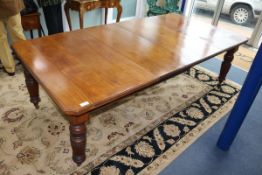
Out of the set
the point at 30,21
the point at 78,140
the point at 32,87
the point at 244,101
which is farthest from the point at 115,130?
the point at 30,21

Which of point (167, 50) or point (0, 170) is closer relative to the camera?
point (0, 170)

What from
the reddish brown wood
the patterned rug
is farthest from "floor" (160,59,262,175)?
the reddish brown wood

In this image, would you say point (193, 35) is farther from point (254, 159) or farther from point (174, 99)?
point (254, 159)

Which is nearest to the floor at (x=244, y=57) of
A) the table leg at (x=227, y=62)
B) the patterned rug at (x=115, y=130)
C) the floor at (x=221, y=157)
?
the table leg at (x=227, y=62)

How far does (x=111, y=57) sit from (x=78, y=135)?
542 mm

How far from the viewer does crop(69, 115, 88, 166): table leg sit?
1.03m

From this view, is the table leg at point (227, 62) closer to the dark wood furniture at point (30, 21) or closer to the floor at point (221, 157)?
the floor at point (221, 157)

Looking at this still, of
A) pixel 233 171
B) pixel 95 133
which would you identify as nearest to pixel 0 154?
pixel 95 133

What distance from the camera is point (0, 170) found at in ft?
3.91

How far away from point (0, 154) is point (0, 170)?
12 centimetres

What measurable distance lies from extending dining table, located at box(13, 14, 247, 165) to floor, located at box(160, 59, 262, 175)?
1.83 feet

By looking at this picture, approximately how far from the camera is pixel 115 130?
154cm

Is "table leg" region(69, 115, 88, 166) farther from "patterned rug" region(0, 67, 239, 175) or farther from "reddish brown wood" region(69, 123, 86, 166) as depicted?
"patterned rug" region(0, 67, 239, 175)

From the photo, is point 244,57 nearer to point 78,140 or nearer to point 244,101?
point 244,101
